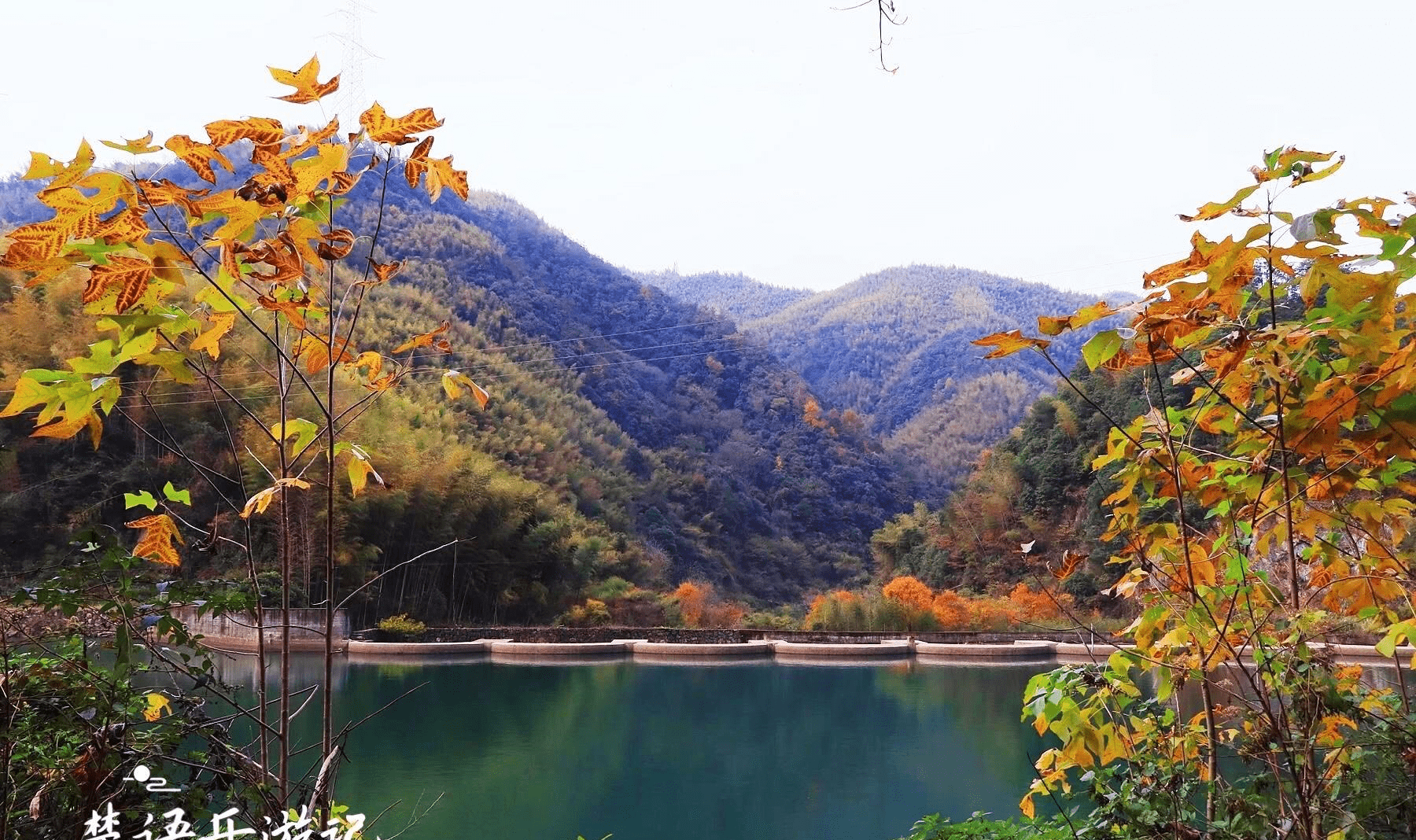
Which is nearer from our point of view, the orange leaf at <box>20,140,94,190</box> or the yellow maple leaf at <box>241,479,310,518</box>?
the orange leaf at <box>20,140,94,190</box>

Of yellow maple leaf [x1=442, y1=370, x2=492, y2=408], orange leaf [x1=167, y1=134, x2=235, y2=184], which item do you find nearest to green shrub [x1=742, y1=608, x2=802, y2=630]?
yellow maple leaf [x1=442, y1=370, x2=492, y2=408]

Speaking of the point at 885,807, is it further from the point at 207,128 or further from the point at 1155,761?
the point at 207,128

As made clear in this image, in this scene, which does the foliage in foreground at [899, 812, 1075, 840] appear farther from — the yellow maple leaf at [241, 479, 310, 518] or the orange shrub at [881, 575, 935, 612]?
the orange shrub at [881, 575, 935, 612]

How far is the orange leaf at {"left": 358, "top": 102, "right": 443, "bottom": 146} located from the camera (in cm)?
86

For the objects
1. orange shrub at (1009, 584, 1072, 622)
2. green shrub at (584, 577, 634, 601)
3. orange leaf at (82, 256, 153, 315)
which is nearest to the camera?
orange leaf at (82, 256, 153, 315)

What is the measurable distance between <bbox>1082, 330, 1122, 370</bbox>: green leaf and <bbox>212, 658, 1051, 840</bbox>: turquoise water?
3.09 m

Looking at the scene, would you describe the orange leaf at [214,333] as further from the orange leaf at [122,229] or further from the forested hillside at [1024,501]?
the forested hillside at [1024,501]

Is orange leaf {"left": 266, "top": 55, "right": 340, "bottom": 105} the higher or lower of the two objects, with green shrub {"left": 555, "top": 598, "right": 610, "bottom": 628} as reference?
higher

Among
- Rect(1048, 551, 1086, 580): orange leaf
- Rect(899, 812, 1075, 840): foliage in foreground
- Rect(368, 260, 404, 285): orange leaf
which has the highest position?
Rect(368, 260, 404, 285): orange leaf

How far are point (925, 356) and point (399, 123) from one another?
135 ft

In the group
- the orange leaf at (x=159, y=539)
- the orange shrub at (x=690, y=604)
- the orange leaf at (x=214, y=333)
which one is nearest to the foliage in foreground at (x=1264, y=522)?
the orange leaf at (x=214, y=333)

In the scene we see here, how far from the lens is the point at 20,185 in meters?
35.2

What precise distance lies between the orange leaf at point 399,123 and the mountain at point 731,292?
50.2 meters

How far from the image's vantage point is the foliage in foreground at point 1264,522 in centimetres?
90
